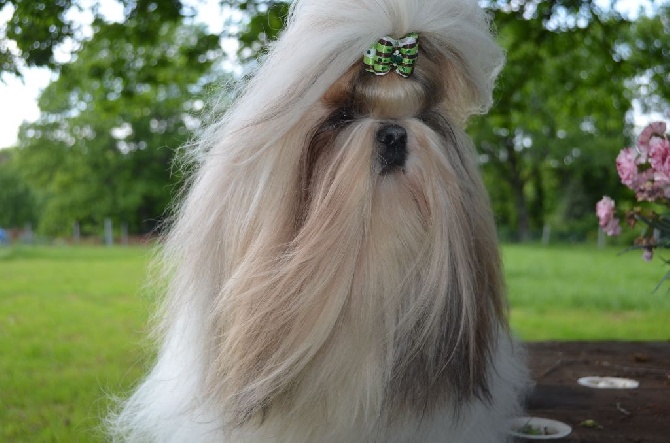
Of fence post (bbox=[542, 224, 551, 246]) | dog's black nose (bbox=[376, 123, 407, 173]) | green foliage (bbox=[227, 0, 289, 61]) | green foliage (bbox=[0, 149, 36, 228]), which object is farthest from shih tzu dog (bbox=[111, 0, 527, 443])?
green foliage (bbox=[0, 149, 36, 228])

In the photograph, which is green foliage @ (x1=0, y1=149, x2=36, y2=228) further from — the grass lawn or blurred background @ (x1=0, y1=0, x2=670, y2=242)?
the grass lawn

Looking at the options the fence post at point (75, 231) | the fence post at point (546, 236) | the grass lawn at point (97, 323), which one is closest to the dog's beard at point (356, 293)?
the grass lawn at point (97, 323)

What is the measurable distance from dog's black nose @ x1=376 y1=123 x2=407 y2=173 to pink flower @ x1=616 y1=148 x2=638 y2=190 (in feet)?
3.14

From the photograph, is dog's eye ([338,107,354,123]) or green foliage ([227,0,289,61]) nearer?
dog's eye ([338,107,354,123])

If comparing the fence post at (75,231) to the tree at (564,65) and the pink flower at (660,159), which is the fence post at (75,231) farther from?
the pink flower at (660,159)

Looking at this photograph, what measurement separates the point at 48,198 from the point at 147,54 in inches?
1164

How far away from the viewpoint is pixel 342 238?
4.39 feet

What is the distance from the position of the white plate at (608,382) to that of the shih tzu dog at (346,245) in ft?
2.94

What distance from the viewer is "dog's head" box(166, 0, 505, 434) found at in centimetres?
135

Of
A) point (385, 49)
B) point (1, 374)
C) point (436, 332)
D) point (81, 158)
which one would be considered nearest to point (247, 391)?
point (436, 332)

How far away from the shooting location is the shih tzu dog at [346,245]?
136cm

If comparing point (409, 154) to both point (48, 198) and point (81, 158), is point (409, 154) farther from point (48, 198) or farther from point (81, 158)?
point (48, 198)

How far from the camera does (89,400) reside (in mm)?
3285

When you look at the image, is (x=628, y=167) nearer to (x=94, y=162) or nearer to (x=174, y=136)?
(x=174, y=136)
